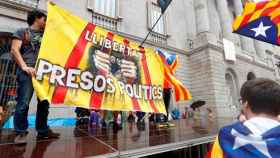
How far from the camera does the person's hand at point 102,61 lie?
359 cm

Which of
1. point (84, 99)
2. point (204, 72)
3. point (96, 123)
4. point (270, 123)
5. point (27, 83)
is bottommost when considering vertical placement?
point (96, 123)

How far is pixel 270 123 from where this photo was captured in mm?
1222

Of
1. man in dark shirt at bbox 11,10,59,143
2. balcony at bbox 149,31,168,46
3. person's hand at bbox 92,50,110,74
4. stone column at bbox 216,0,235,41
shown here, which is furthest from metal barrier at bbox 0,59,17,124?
stone column at bbox 216,0,235,41

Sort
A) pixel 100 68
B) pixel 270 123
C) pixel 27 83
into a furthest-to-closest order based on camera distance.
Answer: pixel 100 68, pixel 27 83, pixel 270 123

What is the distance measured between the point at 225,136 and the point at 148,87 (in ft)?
9.72

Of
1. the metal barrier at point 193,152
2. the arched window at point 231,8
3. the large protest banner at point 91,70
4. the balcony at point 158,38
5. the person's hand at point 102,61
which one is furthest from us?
the arched window at point 231,8

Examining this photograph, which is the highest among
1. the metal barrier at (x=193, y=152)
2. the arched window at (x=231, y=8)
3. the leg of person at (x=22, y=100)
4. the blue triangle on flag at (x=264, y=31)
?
the arched window at (x=231, y=8)

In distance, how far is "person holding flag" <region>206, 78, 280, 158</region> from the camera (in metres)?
1.12

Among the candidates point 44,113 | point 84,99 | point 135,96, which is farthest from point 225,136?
point 44,113

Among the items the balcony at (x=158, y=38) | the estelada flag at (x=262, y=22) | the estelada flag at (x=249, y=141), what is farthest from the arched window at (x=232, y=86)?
the estelada flag at (x=249, y=141)

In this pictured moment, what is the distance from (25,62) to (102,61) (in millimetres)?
1312

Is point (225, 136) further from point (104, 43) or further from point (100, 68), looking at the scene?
point (104, 43)

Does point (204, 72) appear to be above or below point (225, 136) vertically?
above

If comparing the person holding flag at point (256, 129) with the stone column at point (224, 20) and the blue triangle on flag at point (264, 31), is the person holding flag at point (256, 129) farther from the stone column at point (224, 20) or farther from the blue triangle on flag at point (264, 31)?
the stone column at point (224, 20)
